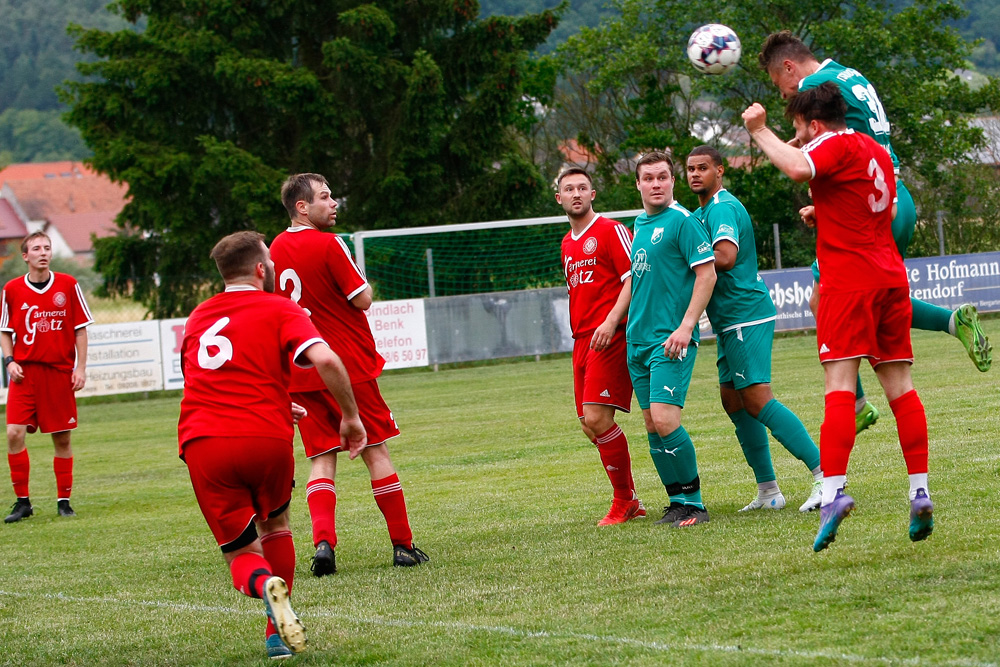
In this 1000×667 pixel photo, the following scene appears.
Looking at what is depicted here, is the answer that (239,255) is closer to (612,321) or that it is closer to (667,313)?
(612,321)

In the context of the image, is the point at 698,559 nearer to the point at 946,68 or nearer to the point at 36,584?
the point at 36,584

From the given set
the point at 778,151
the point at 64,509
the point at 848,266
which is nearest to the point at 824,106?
the point at 778,151

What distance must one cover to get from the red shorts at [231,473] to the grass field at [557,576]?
52cm

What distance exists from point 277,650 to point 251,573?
32cm

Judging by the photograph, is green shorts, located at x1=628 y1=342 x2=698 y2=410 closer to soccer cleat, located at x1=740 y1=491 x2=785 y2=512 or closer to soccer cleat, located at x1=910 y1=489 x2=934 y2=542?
soccer cleat, located at x1=740 y1=491 x2=785 y2=512

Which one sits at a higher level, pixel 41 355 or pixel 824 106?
pixel 824 106

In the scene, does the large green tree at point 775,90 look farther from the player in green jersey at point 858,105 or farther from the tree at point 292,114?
the player in green jersey at point 858,105

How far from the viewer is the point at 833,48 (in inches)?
1291

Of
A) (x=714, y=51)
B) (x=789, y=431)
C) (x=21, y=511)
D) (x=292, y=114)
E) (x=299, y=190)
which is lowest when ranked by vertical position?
(x=21, y=511)

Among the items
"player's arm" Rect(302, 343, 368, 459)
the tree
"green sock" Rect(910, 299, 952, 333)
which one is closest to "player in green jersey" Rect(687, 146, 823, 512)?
"green sock" Rect(910, 299, 952, 333)

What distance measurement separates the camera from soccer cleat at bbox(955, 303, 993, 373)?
222 inches

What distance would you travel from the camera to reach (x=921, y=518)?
178 inches

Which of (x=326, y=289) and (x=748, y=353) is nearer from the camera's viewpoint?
(x=326, y=289)

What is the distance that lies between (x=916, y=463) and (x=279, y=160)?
27.9 metres
